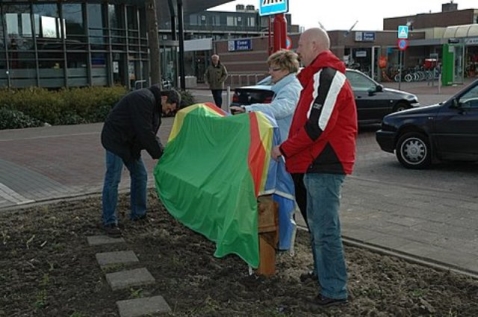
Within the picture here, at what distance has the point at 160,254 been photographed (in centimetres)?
532

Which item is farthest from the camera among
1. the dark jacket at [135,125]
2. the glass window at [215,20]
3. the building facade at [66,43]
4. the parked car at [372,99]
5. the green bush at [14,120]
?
the glass window at [215,20]

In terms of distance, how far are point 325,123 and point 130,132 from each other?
9.06 feet

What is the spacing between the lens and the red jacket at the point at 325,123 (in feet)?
12.7

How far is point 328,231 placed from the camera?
4074 millimetres

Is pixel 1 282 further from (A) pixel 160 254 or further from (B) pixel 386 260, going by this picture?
(B) pixel 386 260

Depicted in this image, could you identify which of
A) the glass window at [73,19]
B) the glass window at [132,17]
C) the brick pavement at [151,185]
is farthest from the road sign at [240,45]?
the brick pavement at [151,185]

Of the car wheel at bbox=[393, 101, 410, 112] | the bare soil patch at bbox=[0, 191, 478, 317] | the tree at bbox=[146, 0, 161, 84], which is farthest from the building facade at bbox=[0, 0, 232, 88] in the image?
the bare soil patch at bbox=[0, 191, 478, 317]

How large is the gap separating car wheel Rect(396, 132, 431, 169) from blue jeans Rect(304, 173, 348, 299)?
602 cm

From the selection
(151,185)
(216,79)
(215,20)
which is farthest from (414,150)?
(215,20)

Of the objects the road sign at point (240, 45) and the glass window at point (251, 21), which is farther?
the glass window at point (251, 21)

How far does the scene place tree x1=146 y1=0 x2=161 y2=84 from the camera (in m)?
17.8

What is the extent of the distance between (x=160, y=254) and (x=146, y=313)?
1381 millimetres

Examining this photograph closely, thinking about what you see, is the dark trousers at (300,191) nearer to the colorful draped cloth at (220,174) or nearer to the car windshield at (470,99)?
the colorful draped cloth at (220,174)

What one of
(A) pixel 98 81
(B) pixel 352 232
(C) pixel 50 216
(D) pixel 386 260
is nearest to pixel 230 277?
(D) pixel 386 260
